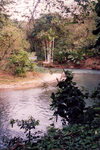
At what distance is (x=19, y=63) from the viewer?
19078mm

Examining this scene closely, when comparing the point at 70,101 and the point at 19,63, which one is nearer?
the point at 70,101

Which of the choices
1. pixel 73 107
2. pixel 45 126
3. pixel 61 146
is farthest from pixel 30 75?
pixel 61 146

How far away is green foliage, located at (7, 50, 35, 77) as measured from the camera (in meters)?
18.6

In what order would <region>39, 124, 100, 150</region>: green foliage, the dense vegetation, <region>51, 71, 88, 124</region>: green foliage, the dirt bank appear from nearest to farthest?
<region>39, 124, 100, 150</region>: green foliage < the dense vegetation < <region>51, 71, 88, 124</region>: green foliage < the dirt bank

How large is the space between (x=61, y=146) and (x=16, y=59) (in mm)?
15409

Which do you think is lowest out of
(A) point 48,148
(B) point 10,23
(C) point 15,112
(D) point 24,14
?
(C) point 15,112

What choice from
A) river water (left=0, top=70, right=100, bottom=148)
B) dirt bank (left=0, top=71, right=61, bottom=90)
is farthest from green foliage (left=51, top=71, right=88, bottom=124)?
dirt bank (left=0, top=71, right=61, bottom=90)

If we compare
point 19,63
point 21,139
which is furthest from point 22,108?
point 19,63

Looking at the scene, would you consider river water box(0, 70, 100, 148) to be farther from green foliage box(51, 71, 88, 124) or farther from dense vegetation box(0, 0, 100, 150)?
dense vegetation box(0, 0, 100, 150)

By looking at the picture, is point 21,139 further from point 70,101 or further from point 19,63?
point 19,63

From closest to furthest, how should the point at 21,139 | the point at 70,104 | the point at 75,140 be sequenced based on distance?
the point at 75,140 < the point at 21,139 < the point at 70,104

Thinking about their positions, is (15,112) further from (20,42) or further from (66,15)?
(20,42)

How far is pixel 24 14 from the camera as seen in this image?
4.89m

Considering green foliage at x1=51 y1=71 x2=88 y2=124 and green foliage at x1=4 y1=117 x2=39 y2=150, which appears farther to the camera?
green foliage at x1=51 y1=71 x2=88 y2=124
